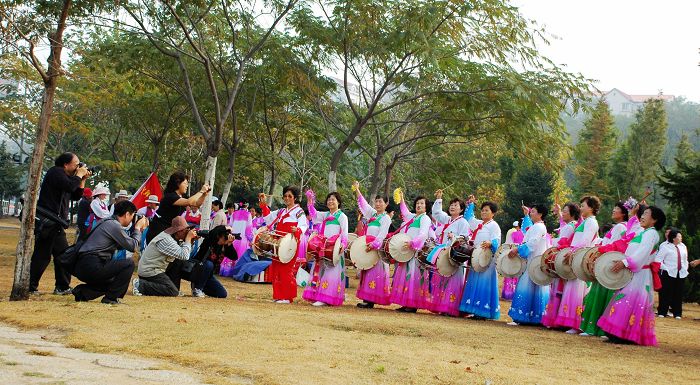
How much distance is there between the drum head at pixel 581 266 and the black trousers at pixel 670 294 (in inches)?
253

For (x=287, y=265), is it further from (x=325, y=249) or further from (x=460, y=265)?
(x=460, y=265)

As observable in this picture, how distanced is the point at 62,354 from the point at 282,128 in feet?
65.3

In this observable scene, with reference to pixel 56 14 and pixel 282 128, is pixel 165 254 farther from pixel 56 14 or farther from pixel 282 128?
pixel 282 128

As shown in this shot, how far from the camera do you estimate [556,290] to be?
12281mm

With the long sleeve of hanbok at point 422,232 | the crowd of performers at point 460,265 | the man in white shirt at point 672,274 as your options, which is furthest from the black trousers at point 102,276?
the man in white shirt at point 672,274

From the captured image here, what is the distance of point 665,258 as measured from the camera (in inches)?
669

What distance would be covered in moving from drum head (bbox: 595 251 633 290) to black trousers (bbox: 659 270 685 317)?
699 cm

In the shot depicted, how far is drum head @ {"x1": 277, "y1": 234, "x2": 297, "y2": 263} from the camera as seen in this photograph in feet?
43.4

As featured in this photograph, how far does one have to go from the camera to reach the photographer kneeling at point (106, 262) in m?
10.6

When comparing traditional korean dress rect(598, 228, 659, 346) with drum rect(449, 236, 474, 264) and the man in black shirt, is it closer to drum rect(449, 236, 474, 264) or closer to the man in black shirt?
drum rect(449, 236, 474, 264)

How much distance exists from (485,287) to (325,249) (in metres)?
2.44

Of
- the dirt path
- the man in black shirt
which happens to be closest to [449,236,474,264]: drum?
the man in black shirt

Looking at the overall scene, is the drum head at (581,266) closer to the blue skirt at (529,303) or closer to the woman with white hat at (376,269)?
the blue skirt at (529,303)

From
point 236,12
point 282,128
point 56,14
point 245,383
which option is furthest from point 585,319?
point 282,128
